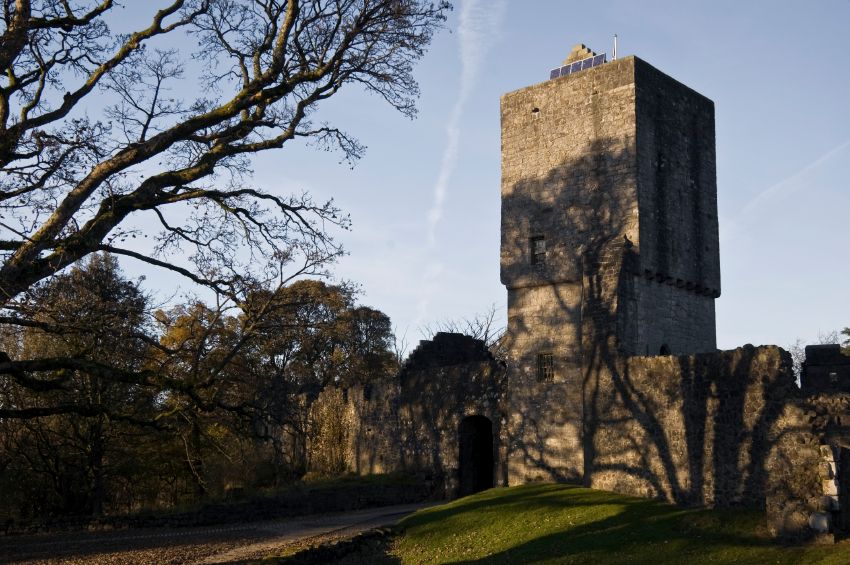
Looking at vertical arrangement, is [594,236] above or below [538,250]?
above

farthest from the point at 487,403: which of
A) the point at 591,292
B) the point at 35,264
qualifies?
the point at 35,264

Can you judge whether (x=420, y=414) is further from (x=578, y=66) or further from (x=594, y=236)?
(x=578, y=66)

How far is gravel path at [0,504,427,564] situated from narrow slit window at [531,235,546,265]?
7.62 meters

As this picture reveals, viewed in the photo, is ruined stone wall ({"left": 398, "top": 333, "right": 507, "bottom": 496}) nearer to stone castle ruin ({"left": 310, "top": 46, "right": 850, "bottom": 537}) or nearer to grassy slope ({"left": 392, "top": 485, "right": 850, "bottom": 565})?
stone castle ruin ({"left": 310, "top": 46, "right": 850, "bottom": 537})

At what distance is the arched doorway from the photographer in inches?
1041

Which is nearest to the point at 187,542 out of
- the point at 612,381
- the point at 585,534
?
the point at 585,534

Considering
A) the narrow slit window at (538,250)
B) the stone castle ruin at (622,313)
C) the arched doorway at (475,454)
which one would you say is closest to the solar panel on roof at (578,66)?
the stone castle ruin at (622,313)

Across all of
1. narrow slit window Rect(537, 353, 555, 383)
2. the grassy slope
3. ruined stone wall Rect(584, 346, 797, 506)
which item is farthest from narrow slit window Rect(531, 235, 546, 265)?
the grassy slope

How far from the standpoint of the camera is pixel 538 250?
74.5 ft

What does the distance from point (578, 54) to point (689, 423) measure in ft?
34.8

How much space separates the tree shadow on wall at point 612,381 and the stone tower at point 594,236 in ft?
0.14

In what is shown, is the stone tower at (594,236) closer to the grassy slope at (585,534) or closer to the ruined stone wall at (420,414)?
the grassy slope at (585,534)

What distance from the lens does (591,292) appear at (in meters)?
20.9

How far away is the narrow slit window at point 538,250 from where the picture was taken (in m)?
22.6
